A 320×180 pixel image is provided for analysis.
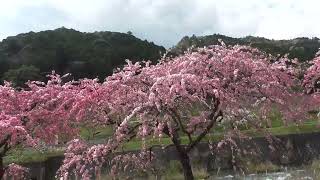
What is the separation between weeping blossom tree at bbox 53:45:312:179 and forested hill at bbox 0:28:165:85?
33.0 meters

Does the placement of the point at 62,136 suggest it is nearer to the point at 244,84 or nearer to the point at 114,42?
the point at 244,84

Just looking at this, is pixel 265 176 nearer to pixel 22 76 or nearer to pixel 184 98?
pixel 184 98

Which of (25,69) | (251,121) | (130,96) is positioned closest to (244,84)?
(251,121)

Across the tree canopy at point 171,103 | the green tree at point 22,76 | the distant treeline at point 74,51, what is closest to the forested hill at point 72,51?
the distant treeline at point 74,51

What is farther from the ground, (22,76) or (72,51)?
(72,51)

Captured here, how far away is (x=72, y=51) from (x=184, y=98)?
4223 centimetres

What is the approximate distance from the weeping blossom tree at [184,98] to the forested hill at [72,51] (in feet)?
108

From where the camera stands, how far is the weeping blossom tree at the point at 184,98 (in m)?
10.9

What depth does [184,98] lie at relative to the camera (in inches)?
449

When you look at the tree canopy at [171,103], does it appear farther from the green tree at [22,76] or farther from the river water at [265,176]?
the green tree at [22,76]

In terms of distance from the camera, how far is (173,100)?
35.3 ft

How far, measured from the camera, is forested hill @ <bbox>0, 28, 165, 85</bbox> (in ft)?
156

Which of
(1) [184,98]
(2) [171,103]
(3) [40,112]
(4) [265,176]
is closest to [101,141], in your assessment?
(4) [265,176]

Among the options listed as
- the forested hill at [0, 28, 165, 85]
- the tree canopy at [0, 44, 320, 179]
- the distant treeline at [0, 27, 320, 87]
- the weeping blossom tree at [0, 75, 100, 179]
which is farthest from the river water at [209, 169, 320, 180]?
the forested hill at [0, 28, 165, 85]
